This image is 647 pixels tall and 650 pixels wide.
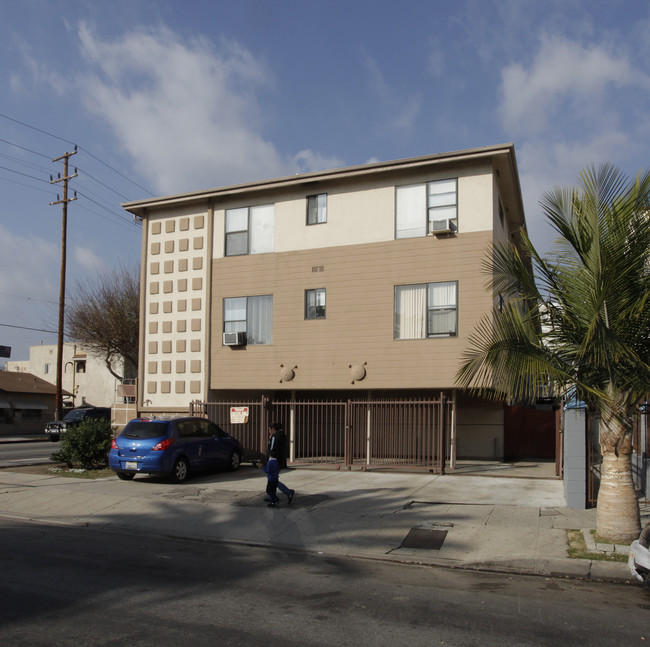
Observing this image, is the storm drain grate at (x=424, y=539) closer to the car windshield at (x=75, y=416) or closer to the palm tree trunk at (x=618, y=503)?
the palm tree trunk at (x=618, y=503)

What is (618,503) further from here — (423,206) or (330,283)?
(330,283)

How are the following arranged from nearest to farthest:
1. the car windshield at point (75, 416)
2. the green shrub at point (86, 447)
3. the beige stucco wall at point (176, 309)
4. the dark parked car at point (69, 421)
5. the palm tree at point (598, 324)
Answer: the palm tree at point (598, 324) < the green shrub at point (86, 447) < the beige stucco wall at point (176, 309) < the dark parked car at point (69, 421) < the car windshield at point (75, 416)

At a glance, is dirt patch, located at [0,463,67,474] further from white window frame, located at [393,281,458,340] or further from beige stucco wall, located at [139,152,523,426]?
white window frame, located at [393,281,458,340]

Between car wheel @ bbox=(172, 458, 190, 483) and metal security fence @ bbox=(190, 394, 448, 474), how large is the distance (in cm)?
315

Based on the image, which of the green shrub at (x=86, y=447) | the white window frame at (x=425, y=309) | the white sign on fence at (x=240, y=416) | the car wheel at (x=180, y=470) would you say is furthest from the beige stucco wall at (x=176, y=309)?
the white window frame at (x=425, y=309)

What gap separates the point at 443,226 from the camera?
702 inches

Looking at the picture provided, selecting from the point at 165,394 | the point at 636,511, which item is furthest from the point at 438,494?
the point at 165,394

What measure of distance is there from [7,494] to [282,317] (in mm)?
8844

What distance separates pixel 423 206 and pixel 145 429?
31.2ft

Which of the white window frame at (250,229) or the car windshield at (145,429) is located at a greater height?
the white window frame at (250,229)

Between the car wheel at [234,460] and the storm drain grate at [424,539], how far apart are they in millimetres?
7522

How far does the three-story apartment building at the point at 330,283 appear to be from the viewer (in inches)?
707

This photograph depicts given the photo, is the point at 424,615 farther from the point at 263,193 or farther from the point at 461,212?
the point at 263,193

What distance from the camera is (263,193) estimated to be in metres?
20.7
